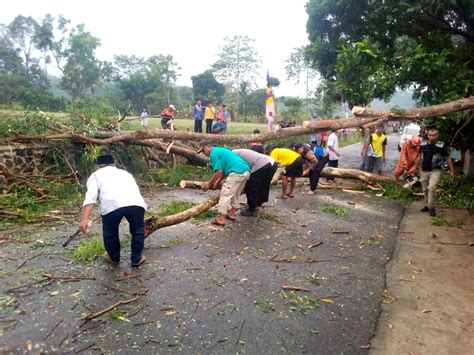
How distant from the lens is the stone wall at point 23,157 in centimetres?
841

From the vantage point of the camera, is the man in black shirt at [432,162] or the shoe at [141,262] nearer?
the shoe at [141,262]

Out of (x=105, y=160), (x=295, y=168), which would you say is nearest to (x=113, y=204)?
(x=105, y=160)

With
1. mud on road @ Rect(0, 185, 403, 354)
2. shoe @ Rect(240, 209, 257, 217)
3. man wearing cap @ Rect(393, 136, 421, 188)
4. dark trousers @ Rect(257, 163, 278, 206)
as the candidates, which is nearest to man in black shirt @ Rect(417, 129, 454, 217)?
man wearing cap @ Rect(393, 136, 421, 188)

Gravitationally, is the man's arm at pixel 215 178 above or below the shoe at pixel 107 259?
above

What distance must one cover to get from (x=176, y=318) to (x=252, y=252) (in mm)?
1963

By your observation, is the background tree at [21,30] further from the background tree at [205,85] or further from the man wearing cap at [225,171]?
the man wearing cap at [225,171]

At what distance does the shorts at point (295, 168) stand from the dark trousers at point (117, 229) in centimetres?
471

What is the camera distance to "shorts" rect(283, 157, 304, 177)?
8492 millimetres

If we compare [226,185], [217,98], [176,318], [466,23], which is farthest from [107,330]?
[217,98]

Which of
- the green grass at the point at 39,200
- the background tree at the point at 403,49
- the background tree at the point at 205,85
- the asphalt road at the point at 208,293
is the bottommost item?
the asphalt road at the point at 208,293

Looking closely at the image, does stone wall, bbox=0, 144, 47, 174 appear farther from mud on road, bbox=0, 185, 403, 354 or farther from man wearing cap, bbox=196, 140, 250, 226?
man wearing cap, bbox=196, 140, 250, 226

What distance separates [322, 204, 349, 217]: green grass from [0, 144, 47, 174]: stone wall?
6612 mm

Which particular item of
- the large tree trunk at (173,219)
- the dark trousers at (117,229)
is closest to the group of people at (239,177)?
the dark trousers at (117,229)

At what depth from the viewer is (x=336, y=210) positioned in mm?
7832
